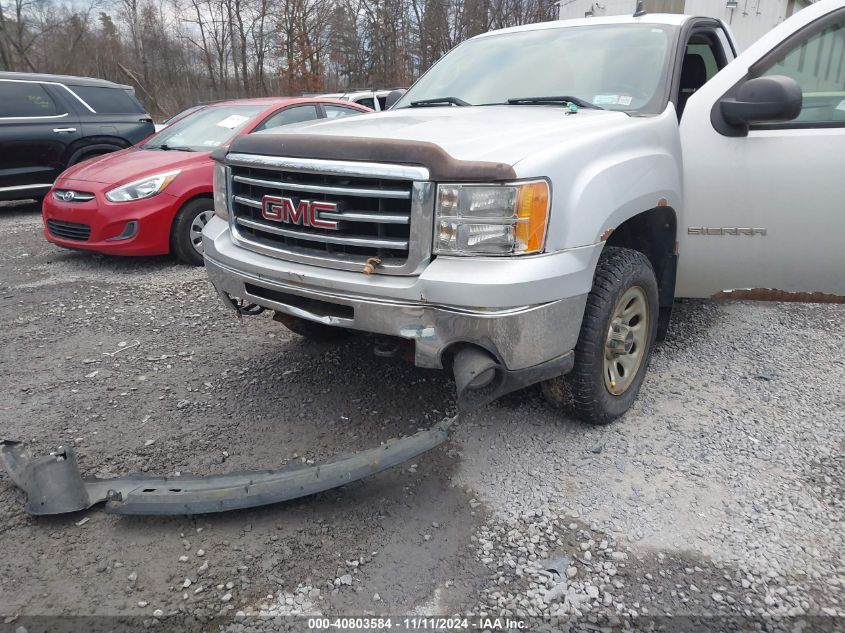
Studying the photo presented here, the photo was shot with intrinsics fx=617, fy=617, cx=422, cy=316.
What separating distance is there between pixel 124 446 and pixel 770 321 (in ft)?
13.8

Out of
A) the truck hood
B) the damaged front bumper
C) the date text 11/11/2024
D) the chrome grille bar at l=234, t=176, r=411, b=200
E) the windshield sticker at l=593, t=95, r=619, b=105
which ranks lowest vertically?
the date text 11/11/2024

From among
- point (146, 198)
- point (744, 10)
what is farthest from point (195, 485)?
point (744, 10)

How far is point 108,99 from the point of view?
30.1ft

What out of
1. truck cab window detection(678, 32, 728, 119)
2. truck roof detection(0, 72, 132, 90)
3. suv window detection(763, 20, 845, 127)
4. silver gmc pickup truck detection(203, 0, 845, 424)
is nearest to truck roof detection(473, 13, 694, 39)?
silver gmc pickup truck detection(203, 0, 845, 424)

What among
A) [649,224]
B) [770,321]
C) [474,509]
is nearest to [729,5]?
[770,321]

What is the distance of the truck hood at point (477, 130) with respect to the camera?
2334 millimetres

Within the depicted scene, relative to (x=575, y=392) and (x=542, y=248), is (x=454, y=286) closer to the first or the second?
(x=542, y=248)

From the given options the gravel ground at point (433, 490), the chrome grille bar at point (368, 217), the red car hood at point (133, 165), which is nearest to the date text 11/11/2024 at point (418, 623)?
the gravel ground at point (433, 490)

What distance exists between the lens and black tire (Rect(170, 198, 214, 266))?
5770 millimetres

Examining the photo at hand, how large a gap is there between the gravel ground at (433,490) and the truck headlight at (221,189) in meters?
0.98

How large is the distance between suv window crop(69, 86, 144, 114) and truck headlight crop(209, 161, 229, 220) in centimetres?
727

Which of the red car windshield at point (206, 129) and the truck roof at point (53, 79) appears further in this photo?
the truck roof at point (53, 79)

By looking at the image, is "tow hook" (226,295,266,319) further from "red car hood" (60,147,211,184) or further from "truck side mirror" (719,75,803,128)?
"red car hood" (60,147,211,184)

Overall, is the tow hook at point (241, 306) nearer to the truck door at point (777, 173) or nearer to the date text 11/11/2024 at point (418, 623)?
the date text 11/11/2024 at point (418, 623)
